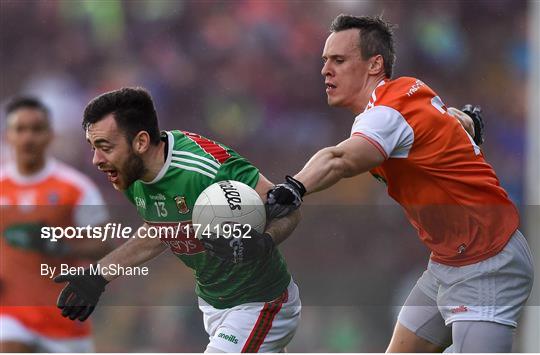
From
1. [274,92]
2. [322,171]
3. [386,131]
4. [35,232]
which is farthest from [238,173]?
[274,92]

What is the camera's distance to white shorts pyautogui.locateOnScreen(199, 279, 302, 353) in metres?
4.54

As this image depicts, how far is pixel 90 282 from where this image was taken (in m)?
4.71

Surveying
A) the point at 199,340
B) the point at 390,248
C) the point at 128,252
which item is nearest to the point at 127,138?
the point at 128,252

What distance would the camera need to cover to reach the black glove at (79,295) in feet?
15.3

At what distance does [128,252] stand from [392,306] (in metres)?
2.62

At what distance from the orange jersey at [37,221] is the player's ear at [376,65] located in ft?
7.35

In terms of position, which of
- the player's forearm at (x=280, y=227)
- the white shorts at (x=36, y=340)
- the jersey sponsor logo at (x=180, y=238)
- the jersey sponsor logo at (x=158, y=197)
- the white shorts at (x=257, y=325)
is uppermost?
the jersey sponsor logo at (x=158, y=197)

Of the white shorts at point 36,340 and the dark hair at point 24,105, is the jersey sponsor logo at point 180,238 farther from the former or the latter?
the dark hair at point 24,105

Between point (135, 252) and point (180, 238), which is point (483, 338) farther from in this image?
point (135, 252)

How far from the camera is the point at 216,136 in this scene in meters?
7.61

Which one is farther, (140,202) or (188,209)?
(140,202)

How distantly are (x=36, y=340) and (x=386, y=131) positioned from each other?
123 inches

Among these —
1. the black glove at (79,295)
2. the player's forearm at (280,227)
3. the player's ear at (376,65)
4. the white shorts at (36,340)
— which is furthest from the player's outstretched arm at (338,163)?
the white shorts at (36,340)

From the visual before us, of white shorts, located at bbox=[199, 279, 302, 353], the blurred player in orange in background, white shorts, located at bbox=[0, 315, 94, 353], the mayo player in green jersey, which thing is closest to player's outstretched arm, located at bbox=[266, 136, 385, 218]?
the mayo player in green jersey
